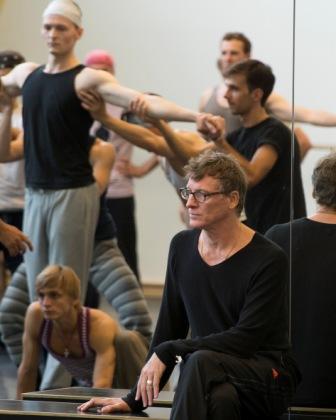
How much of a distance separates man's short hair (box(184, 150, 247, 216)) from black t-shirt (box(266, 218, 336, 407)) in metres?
0.38

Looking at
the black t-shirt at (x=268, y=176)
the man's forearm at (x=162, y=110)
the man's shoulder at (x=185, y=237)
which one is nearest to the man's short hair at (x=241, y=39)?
the man's forearm at (x=162, y=110)

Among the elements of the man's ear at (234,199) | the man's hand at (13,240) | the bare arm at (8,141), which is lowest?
the man's hand at (13,240)

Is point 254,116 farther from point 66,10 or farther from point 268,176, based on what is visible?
point 66,10

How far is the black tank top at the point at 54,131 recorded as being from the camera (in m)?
5.61

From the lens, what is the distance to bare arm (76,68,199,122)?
560 cm

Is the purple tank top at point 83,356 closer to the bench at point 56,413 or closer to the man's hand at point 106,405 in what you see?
the bench at point 56,413

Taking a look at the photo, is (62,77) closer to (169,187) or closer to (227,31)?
(227,31)

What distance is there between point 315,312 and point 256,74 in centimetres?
183

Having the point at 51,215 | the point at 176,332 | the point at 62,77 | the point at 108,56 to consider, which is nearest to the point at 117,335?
the point at 51,215

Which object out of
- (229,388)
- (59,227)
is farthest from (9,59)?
(229,388)

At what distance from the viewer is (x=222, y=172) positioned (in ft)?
12.1

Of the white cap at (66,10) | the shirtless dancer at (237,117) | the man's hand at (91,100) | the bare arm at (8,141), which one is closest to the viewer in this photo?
the shirtless dancer at (237,117)

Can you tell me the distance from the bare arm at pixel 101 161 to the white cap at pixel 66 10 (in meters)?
0.55

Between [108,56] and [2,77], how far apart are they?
0.86 meters
